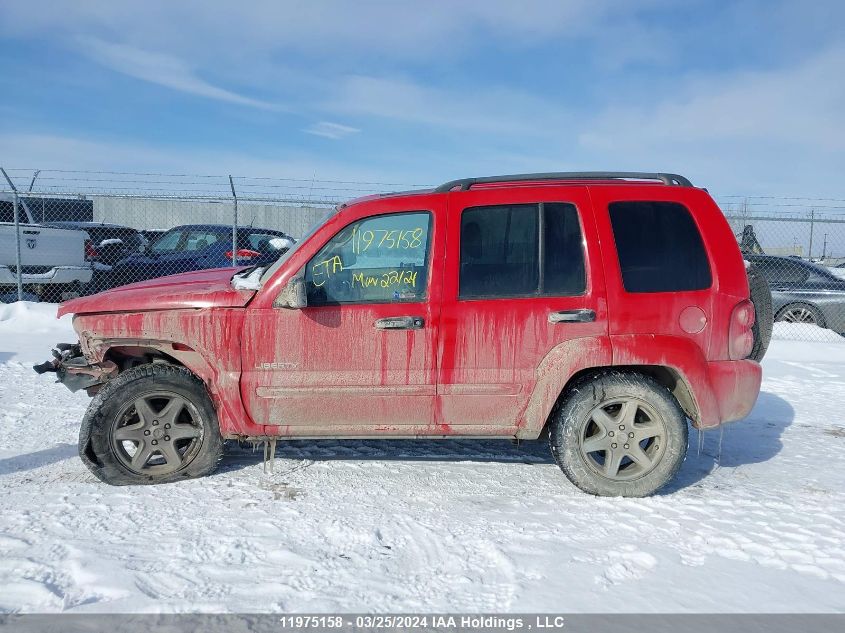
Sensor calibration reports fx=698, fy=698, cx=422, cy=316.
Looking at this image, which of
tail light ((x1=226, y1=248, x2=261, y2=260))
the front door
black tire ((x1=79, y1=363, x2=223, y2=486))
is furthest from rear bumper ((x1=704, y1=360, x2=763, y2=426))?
tail light ((x1=226, y1=248, x2=261, y2=260))

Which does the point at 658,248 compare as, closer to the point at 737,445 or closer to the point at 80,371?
the point at 737,445

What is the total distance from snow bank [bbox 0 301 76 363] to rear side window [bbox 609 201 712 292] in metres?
6.72

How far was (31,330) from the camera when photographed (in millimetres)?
9289

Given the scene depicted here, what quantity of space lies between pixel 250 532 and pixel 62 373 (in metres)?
1.74

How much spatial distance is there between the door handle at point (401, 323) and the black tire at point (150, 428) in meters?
1.19

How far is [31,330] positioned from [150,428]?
624 centimetres

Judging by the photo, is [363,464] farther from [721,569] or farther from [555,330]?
[721,569]

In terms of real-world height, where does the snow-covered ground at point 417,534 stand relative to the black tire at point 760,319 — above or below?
below

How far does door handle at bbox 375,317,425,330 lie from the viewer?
399 centimetres

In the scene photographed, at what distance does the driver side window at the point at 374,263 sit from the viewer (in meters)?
4.06

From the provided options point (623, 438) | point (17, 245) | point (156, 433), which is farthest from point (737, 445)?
point (17, 245)

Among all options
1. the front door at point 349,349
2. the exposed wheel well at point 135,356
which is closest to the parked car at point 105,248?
the exposed wheel well at point 135,356

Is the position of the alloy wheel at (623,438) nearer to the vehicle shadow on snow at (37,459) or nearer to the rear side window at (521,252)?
the rear side window at (521,252)

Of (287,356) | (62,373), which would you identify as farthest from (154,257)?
(287,356)
